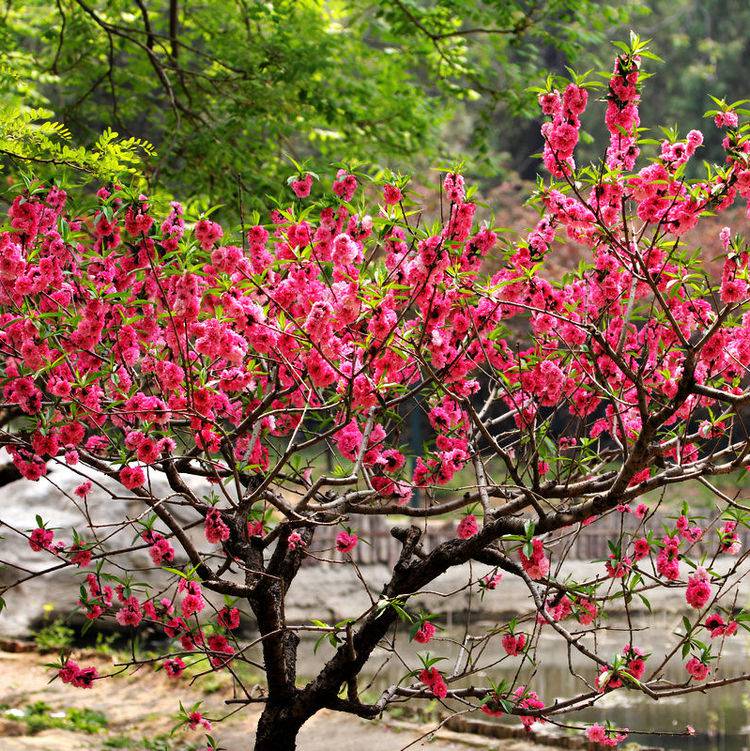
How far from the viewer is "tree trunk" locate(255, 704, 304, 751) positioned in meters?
3.68

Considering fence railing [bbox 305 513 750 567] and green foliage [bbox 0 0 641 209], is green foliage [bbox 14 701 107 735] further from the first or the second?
green foliage [bbox 0 0 641 209]

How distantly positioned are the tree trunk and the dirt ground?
72.8 inches

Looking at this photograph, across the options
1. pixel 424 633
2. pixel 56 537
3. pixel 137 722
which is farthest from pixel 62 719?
pixel 424 633

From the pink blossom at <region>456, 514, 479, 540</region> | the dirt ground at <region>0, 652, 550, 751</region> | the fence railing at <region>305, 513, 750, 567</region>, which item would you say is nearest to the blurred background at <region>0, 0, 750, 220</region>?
the pink blossom at <region>456, 514, 479, 540</region>

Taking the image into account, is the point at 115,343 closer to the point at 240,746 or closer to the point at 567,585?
the point at 567,585

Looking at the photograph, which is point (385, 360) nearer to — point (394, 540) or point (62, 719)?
point (62, 719)

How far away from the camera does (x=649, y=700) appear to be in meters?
7.63

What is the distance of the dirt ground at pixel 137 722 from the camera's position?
5992 mm

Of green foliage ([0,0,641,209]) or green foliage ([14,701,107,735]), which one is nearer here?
green foliage ([14,701,107,735])

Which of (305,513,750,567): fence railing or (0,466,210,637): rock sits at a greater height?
(305,513,750,567): fence railing

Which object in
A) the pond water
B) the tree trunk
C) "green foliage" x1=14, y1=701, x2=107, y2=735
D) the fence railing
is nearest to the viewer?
the tree trunk

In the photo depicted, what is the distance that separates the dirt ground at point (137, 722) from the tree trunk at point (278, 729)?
6.07ft

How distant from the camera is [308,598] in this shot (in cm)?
981

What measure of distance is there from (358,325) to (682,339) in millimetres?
1095
